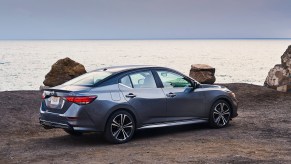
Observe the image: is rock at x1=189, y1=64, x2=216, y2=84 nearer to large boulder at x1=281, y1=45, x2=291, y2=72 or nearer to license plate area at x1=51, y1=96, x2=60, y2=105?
large boulder at x1=281, y1=45, x2=291, y2=72

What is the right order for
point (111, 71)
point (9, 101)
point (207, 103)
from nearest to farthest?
point (111, 71), point (207, 103), point (9, 101)

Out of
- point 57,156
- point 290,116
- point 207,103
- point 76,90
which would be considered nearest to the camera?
point 57,156

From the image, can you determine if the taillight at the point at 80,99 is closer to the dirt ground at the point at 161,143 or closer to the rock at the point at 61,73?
the dirt ground at the point at 161,143

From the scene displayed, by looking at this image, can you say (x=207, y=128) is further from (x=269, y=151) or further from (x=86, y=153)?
(x=86, y=153)

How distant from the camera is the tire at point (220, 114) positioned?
12.7 metres

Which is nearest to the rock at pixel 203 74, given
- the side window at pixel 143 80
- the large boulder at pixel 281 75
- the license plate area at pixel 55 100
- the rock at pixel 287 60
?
the large boulder at pixel 281 75

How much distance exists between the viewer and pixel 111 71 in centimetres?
1157

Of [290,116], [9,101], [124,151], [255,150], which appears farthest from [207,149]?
[9,101]

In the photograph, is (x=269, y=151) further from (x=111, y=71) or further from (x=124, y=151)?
(x=111, y=71)

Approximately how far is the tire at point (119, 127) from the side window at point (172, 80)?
1.29m

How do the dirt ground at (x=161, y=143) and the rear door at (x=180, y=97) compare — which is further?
the rear door at (x=180, y=97)

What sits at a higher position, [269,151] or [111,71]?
[111,71]

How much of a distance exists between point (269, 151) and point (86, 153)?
3.38m

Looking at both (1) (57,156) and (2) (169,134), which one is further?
(2) (169,134)
